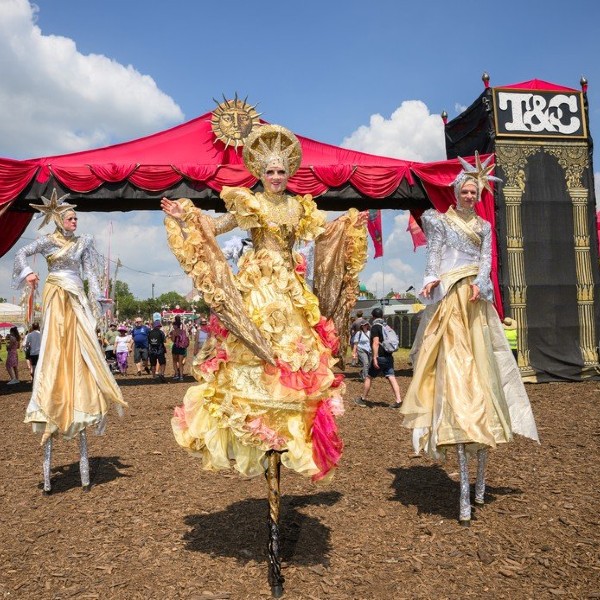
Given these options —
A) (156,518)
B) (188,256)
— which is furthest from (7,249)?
(188,256)

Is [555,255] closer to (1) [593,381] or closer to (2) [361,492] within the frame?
(1) [593,381]

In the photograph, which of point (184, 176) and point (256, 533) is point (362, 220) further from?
point (184, 176)

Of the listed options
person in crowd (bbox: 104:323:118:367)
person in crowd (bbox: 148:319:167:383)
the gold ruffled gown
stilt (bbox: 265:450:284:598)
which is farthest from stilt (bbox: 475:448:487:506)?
person in crowd (bbox: 104:323:118:367)

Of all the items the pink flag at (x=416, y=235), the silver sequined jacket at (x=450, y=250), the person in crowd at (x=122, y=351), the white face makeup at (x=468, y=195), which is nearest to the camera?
the silver sequined jacket at (x=450, y=250)

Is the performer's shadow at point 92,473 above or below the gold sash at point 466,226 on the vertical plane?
below

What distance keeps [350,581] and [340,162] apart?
10.2m

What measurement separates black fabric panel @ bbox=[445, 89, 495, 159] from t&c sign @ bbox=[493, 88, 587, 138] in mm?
186

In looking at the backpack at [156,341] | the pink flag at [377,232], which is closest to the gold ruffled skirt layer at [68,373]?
the backpack at [156,341]

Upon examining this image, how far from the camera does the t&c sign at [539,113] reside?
1241 cm

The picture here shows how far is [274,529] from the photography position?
3.22 m

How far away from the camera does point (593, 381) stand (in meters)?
12.2

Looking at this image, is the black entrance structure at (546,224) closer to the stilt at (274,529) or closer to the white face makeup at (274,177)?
the white face makeup at (274,177)

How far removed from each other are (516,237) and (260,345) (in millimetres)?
10558

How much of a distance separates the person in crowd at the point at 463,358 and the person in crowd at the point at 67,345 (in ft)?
9.61
